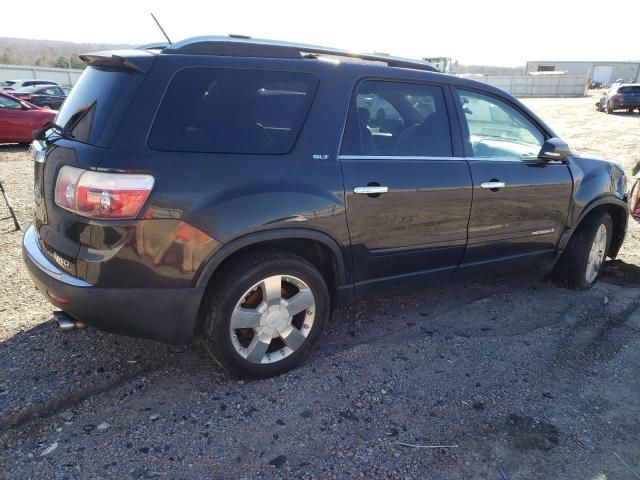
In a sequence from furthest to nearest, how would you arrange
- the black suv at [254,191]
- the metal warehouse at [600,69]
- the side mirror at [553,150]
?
the metal warehouse at [600,69] < the side mirror at [553,150] < the black suv at [254,191]

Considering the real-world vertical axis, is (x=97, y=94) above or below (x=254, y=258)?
above

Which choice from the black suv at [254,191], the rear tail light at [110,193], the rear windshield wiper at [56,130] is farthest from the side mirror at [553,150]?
the rear windshield wiper at [56,130]

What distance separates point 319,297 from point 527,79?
51341mm

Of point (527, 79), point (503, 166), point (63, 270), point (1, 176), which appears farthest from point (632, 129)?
point (527, 79)

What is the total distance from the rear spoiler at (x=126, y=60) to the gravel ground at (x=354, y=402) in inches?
70.7

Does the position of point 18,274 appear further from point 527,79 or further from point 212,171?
point 527,79

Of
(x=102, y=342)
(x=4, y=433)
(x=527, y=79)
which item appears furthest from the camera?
(x=527, y=79)

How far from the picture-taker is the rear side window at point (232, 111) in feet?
8.86

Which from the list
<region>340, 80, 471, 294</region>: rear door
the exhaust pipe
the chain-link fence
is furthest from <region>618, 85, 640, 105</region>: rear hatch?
the chain-link fence

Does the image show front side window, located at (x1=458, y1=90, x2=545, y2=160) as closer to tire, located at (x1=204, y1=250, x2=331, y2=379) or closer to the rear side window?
the rear side window

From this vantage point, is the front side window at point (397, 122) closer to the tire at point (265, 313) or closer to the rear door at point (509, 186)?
the rear door at point (509, 186)

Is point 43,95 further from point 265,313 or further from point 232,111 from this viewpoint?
point 265,313

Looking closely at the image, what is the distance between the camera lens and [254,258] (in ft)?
9.69

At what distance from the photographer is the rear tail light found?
8.31ft
